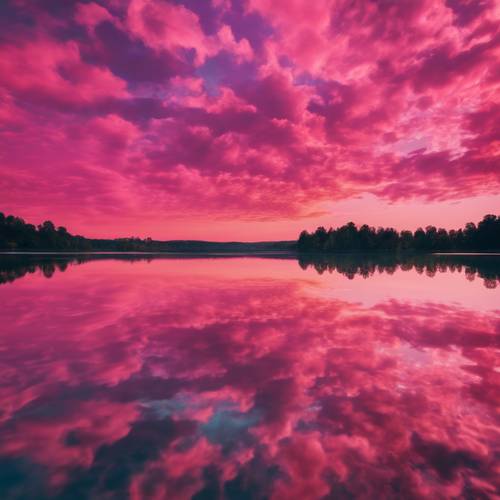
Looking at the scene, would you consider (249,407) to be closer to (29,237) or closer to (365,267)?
(365,267)

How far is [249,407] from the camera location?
6.58m

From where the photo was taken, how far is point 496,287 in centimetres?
2392

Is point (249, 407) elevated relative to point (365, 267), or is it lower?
lower

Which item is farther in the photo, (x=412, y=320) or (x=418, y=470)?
(x=412, y=320)

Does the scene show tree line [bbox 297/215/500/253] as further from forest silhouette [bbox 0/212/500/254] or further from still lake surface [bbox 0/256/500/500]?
still lake surface [bbox 0/256/500/500]

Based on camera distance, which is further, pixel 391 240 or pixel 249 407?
pixel 391 240

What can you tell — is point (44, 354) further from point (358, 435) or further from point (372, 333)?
point (372, 333)

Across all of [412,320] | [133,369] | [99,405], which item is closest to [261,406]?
[99,405]

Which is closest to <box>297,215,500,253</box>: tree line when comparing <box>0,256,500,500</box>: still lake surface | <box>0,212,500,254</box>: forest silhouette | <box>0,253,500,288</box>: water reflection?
<box>0,212,500,254</box>: forest silhouette

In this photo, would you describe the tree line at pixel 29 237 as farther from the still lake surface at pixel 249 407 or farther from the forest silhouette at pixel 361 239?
the still lake surface at pixel 249 407

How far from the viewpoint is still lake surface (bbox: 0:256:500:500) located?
178 inches

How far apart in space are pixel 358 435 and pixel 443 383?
352 cm

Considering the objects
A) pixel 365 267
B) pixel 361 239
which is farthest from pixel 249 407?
pixel 361 239

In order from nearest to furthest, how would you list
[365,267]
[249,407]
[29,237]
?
[249,407] < [365,267] < [29,237]
